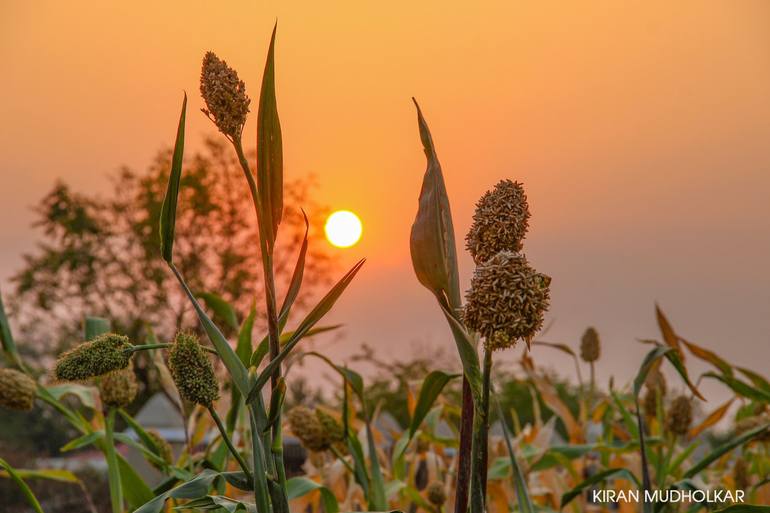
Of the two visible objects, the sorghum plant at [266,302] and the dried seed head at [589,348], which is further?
the dried seed head at [589,348]

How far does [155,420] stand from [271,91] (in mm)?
6657

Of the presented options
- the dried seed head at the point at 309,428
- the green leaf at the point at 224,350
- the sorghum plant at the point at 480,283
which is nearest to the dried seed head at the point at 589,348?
the dried seed head at the point at 309,428

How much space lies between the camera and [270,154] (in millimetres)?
750

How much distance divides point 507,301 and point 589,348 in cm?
134

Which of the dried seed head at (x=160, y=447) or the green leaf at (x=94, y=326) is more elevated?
the green leaf at (x=94, y=326)

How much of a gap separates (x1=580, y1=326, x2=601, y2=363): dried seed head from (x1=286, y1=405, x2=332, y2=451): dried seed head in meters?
0.76

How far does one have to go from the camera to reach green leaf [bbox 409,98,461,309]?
0.75 meters

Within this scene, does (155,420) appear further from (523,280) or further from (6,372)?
(523,280)

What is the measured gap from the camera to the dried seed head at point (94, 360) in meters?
0.73

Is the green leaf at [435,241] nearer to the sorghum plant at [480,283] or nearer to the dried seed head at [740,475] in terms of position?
the sorghum plant at [480,283]

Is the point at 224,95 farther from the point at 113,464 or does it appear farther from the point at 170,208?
the point at 113,464

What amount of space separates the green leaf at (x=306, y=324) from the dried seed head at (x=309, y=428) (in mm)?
574

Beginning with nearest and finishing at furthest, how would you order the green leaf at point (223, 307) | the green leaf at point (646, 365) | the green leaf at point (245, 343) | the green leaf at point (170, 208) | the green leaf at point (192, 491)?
the green leaf at point (170, 208)
the green leaf at point (192, 491)
the green leaf at point (646, 365)
the green leaf at point (245, 343)
the green leaf at point (223, 307)

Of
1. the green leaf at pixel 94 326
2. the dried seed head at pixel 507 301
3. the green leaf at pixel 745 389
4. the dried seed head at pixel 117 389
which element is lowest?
the green leaf at pixel 745 389
